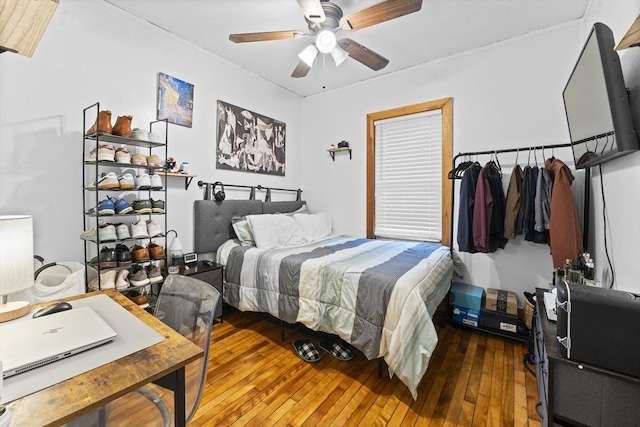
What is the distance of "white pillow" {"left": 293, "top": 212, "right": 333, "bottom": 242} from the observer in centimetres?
331

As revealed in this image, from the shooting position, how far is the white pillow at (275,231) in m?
2.84

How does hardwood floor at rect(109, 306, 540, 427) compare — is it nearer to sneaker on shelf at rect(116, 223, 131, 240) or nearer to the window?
sneaker on shelf at rect(116, 223, 131, 240)

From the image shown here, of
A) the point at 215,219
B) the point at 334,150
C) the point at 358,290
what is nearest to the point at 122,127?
the point at 215,219

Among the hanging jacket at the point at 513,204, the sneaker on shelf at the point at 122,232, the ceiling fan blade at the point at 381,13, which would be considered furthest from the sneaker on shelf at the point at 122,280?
the hanging jacket at the point at 513,204

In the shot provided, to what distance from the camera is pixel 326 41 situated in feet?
7.00

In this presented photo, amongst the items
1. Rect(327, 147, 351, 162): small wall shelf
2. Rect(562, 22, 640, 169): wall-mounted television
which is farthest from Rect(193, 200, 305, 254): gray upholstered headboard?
Rect(562, 22, 640, 169): wall-mounted television

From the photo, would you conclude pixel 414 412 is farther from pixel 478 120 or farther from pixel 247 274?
pixel 478 120

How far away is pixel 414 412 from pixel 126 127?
2.73m

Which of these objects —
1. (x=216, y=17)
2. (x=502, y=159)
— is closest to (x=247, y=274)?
(x=216, y=17)

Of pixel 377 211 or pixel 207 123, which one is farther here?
pixel 377 211

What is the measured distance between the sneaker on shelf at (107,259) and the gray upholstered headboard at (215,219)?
2.77 feet

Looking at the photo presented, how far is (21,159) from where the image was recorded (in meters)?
1.87

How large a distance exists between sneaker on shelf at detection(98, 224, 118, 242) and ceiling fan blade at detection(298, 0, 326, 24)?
6.62 feet

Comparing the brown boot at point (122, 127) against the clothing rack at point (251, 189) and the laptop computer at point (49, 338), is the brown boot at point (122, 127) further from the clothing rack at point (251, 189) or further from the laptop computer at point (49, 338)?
the laptop computer at point (49, 338)
